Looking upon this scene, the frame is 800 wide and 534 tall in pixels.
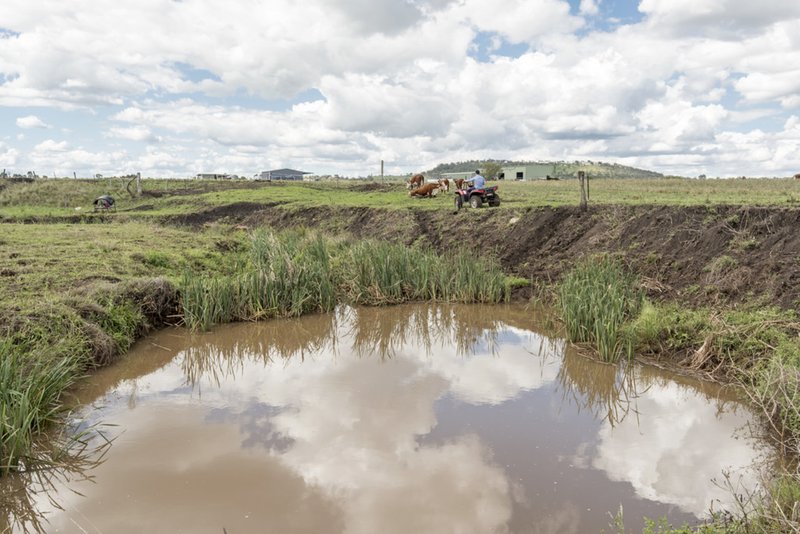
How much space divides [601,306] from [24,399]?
7.64 m

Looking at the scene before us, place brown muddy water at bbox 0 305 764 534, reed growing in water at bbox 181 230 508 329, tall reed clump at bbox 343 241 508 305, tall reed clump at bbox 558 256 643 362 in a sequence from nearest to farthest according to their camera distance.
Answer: brown muddy water at bbox 0 305 764 534 → tall reed clump at bbox 558 256 643 362 → reed growing in water at bbox 181 230 508 329 → tall reed clump at bbox 343 241 508 305

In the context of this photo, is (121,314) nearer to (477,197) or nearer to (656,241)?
(656,241)

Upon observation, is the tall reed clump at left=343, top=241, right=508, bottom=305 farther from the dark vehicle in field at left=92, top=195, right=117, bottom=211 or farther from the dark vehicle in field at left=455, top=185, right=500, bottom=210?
the dark vehicle in field at left=92, top=195, right=117, bottom=211

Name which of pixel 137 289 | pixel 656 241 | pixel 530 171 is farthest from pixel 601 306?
pixel 530 171

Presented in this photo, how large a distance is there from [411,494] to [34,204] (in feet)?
105

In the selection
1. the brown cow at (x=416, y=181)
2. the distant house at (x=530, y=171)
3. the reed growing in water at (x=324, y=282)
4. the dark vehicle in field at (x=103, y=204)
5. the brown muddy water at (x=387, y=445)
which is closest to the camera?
the brown muddy water at (x=387, y=445)

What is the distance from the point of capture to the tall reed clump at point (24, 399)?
16.5 feet

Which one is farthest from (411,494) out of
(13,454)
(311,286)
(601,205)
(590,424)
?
(601,205)

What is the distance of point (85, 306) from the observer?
8.41 meters

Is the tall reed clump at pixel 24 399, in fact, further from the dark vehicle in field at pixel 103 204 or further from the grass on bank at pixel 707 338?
the dark vehicle in field at pixel 103 204

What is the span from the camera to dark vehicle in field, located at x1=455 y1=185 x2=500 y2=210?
18250mm

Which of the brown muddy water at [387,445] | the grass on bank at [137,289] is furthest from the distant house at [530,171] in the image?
the brown muddy water at [387,445]

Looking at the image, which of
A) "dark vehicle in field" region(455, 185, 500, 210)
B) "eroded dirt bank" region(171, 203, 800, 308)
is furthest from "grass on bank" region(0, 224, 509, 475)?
"dark vehicle in field" region(455, 185, 500, 210)

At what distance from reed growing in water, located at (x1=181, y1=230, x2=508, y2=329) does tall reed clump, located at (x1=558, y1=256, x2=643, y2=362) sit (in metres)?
2.34
